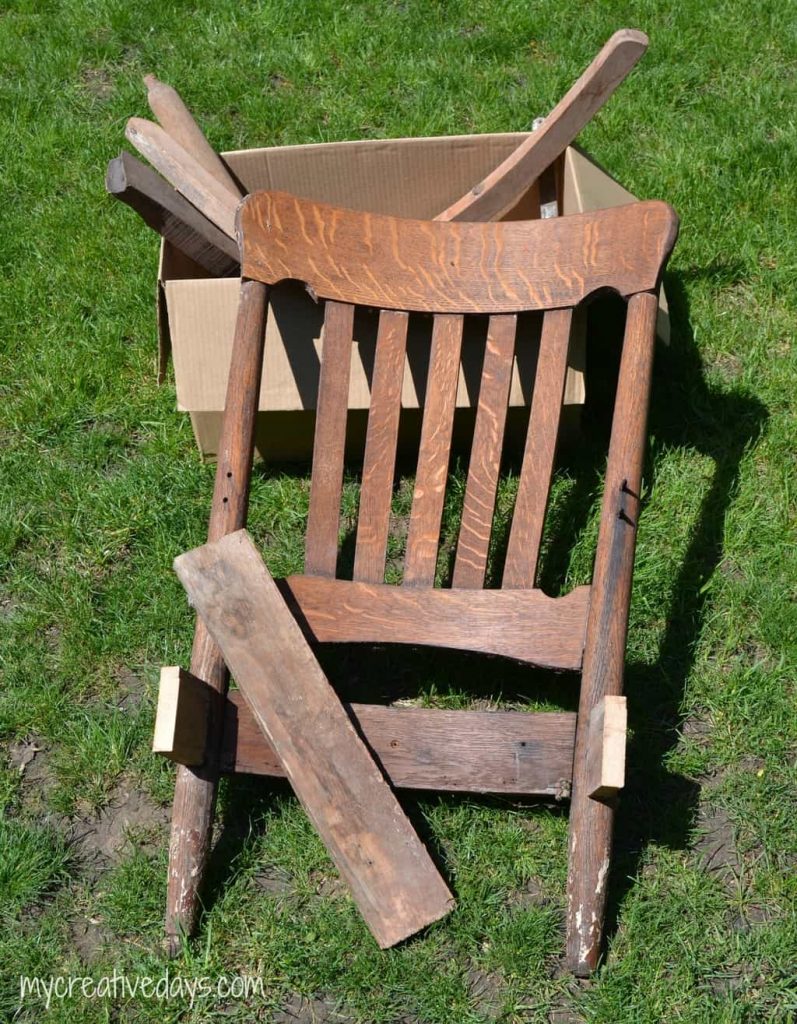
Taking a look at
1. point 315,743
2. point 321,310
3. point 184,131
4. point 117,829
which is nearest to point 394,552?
point 321,310

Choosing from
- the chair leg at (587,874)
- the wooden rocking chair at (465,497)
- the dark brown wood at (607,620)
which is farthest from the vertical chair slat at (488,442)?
the chair leg at (587,874)

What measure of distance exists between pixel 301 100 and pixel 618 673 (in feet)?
9.34

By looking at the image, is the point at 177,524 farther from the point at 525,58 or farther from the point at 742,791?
the point at 525,58

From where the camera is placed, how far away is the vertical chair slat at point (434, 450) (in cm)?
265

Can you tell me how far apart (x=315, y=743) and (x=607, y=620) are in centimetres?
66

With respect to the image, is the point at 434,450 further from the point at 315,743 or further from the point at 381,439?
the point at 315,743

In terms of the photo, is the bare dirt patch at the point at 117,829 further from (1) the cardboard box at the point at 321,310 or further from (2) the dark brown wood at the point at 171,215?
(2) the dark brown wood at the point at 171,215

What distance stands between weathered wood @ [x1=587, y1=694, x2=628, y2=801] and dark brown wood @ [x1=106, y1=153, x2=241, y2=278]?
1.62 m

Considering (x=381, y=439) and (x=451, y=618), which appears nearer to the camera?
(x=451, y=618)

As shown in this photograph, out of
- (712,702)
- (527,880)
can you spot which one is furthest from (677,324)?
(527,880)

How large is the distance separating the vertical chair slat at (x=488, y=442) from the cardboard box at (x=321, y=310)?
0.19 meters

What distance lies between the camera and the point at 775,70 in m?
4.24

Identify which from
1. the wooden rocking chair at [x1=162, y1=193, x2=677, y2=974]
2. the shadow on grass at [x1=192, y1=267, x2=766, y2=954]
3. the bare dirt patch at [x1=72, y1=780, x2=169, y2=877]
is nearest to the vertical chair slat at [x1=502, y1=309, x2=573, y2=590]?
the wooden rocking chair at [x1=162, y1=193, x2=677, y2=974]

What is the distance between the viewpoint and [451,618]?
8.25 ft
